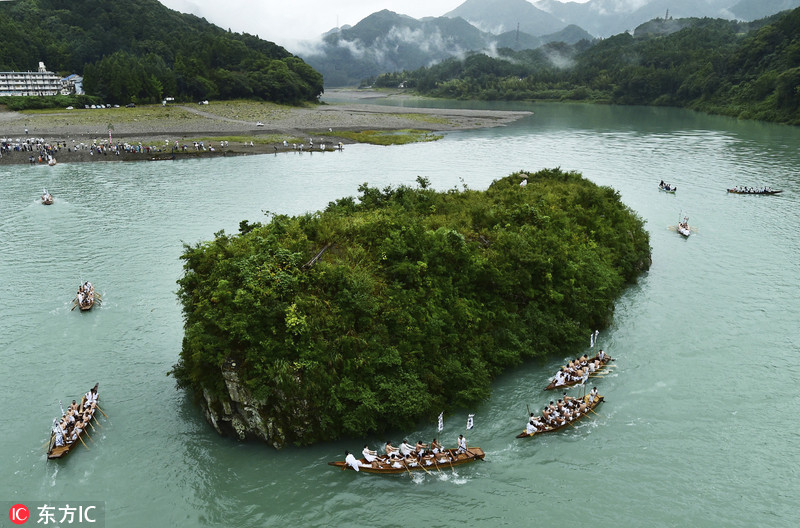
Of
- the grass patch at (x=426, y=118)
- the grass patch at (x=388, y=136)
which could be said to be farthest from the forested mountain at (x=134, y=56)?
the grass patch at (x=388, y=136)

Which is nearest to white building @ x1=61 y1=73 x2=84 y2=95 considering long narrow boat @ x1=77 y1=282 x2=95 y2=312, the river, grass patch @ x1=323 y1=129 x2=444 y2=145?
grass patch @ x1=323 y1=129 x2=444 y2=145

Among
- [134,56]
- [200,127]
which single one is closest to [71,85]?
[134,56]

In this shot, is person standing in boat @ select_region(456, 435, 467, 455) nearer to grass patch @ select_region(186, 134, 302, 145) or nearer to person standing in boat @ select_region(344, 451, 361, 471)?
person standing in boat @ select_region(344, 451, 361, 471)

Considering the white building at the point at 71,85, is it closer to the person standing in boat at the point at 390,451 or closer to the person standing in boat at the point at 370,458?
the person standing in boat at the point at 390,451

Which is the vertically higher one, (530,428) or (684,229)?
(684,229)

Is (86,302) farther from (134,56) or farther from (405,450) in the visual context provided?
(134,56)
